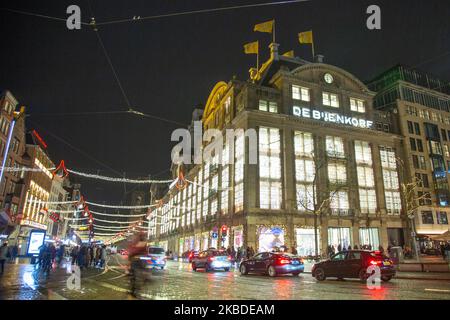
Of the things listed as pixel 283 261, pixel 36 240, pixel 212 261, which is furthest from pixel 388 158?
pixel 36 240

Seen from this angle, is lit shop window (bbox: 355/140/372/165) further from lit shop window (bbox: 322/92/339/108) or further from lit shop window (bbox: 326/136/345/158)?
lit shop window (bbox: 322/92/339/108)

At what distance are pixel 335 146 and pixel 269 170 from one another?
12360 millimetres

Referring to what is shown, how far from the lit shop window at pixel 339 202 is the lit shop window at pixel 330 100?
1413 centimetres

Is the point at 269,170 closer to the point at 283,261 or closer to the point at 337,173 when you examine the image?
the point at 337,173

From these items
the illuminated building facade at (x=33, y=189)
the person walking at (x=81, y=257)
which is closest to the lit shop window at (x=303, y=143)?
the person walking at (x=81, y=257)

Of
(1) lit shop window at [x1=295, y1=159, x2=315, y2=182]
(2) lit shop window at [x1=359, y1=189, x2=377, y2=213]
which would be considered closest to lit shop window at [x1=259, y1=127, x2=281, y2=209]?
(1) lit shop window at [x1=295, y1=159, x2=315, y2=182]

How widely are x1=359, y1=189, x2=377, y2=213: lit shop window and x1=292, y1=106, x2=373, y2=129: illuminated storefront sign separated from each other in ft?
34.0

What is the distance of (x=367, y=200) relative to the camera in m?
47.7

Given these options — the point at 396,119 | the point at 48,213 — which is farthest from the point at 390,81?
the point at 48,213

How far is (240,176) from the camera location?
43812mm
